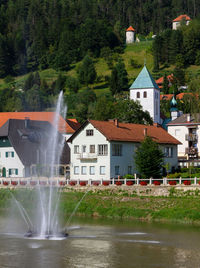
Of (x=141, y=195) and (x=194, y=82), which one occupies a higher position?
(x=194, y=82)

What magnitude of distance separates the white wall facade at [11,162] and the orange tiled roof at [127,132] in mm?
15076

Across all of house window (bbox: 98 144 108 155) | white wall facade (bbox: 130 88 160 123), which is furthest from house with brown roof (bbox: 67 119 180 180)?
white wall facade (bbox: 130 88 160 123)

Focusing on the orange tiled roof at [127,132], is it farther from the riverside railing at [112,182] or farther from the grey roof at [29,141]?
the grey roof at [29,141]

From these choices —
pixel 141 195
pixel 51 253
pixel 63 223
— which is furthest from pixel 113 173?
pixel 51 253

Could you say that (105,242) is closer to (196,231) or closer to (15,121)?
(196,231)

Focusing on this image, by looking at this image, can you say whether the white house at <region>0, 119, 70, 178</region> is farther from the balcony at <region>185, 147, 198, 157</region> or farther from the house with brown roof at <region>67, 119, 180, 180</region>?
the balcony at <region>185, 147, 198, 157</region>

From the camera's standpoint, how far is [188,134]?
93.8m

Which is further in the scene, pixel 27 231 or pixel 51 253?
pixel 27 231

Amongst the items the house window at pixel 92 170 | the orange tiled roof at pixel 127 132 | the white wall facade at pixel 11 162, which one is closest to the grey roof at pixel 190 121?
the orange tiled roof at pixel 127 132

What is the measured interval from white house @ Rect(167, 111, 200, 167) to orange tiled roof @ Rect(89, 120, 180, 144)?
1211 centimetres

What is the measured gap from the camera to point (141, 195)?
185 feet

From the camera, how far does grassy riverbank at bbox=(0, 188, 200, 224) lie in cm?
5116

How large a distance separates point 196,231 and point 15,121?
163ft

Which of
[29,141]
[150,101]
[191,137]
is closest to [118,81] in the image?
[150,101]
